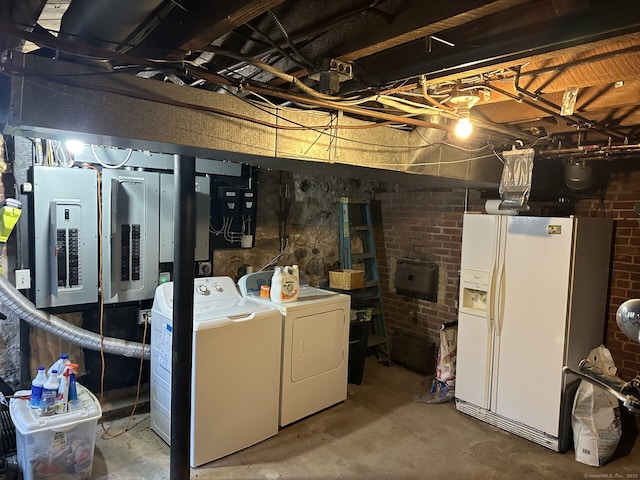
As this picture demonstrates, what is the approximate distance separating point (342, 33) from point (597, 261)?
2.64 m

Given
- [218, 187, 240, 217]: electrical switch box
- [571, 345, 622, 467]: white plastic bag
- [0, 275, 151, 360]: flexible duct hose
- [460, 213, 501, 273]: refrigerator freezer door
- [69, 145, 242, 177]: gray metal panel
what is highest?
[69, 145, 242, 177]: gray metal panel

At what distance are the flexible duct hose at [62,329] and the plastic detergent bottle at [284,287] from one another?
1.00 m

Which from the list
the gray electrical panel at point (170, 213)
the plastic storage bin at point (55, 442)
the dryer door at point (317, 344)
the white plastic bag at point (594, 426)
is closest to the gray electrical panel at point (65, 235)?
the gray electrical panel at point (170, 213)

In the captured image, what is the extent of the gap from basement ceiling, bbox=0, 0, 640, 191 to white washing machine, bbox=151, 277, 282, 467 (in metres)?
1.42

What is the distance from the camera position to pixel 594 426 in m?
2.77

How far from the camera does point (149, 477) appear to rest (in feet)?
8.25

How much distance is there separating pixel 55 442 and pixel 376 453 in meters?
1.87

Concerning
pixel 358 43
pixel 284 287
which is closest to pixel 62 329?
pixel 284 287

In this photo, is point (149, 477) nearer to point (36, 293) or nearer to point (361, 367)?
point (36, 293)

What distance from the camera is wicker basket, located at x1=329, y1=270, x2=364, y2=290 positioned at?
405 centimetres

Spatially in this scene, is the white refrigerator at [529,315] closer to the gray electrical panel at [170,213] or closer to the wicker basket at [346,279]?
the wicker basket at [346,279]

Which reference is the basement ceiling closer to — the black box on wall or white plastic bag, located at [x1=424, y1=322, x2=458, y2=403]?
white plastic bag, located at [x1=424, y1=322, x2=458, y2=403]

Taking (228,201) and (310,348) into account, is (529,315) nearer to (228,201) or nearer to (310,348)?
(310,348)

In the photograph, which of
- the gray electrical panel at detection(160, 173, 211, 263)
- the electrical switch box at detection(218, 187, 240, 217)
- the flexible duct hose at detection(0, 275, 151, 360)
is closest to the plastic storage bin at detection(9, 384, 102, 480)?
the flexible duct hose at detection(0, 275, 151, 360)
